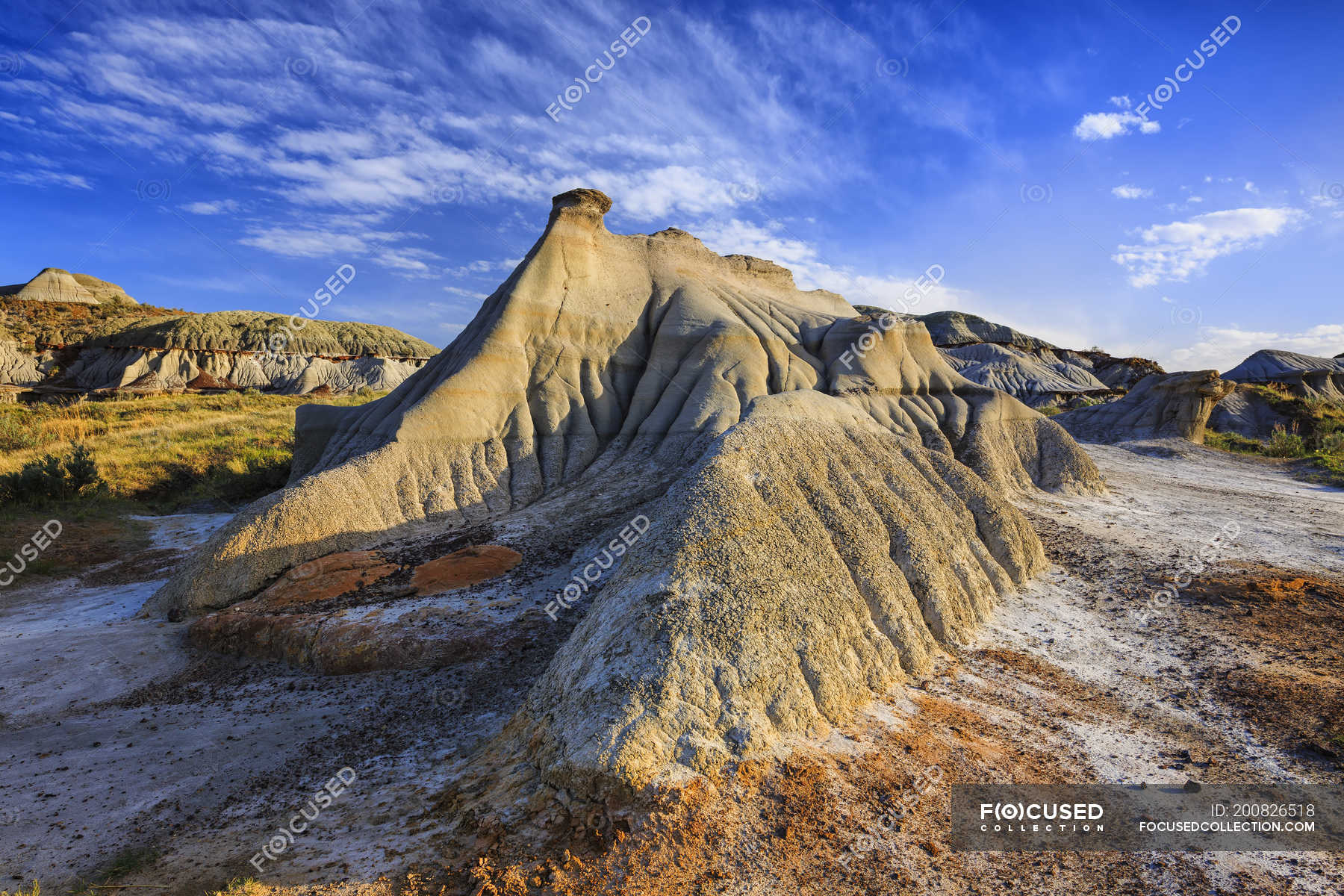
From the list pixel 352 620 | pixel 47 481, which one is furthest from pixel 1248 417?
pixel 47 481

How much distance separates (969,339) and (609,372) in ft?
200

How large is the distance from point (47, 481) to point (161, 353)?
34.8m

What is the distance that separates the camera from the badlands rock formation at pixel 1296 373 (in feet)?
114

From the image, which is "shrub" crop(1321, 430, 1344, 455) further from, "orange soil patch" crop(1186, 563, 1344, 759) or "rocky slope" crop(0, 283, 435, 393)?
"rocky slope" crop(0, 283, 435, 393)

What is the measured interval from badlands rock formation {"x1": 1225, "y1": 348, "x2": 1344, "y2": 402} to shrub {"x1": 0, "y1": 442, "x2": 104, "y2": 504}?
4975 cm

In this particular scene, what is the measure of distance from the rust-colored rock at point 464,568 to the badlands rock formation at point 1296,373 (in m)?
41.6

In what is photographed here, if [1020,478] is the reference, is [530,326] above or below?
above

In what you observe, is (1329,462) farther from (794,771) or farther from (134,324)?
(134,324)

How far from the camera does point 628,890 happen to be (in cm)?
319

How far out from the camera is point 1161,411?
81.7 feet

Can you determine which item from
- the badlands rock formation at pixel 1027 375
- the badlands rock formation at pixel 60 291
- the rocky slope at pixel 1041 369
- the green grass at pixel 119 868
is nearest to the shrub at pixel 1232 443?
the rocky slope at pixel 1041 369

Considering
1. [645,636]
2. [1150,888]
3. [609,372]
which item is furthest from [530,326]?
[1150,888]

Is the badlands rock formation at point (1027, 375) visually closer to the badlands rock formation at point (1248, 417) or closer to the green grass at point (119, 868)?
the badlands rock formation at point (1248, 417)

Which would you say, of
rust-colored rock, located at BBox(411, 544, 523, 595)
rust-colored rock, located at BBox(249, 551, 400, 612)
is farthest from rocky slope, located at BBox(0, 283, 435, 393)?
rust-colored rock, located at BBox(411, 544, 523, 595)
